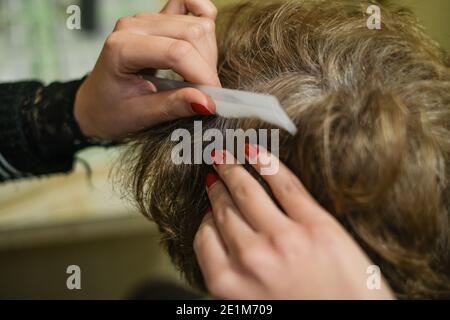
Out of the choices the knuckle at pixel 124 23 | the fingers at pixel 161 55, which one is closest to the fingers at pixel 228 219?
the fingers at pixel 161 55

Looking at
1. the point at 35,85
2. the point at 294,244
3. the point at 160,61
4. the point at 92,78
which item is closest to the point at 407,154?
the point at 294,244

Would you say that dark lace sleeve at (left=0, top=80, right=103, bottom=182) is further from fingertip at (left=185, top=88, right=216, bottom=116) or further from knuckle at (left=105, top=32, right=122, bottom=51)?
fingertip at (left=185, top=88, right=216, bottom=116)

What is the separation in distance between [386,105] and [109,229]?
1061mm

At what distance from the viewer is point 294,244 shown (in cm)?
48

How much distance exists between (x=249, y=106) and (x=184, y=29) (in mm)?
166

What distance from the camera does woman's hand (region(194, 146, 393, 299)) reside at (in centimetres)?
47

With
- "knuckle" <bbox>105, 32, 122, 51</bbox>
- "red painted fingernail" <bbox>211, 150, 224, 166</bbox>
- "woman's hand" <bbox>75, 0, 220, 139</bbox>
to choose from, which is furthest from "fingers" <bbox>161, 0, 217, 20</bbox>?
"red painted fingernail" <bbox>211, 150, 224, 166</bbox>

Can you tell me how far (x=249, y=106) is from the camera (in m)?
0.56

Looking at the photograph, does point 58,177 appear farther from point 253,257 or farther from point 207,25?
point 253,257

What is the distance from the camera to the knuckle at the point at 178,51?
0.62 metres

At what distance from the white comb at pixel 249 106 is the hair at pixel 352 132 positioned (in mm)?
13

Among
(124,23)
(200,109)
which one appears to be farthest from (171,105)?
(124,23)

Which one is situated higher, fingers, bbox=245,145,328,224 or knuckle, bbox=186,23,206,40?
knuckle, bbox=186,23,206,40

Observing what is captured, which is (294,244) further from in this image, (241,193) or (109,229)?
(109,229)
